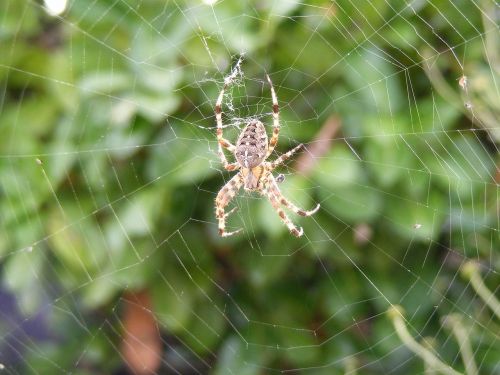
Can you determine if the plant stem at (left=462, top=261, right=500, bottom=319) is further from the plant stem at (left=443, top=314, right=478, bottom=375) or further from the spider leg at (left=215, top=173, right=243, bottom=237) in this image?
the spider leg at (left=215, top=173, right=243, bottom=237)

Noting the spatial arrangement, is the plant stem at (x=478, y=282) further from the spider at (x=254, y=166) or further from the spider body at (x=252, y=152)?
the spider body at (x=252, y=152)

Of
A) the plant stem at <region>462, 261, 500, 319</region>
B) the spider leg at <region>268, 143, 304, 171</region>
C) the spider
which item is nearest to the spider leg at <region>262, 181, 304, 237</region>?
the spider

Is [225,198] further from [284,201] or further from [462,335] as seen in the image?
[462,335]

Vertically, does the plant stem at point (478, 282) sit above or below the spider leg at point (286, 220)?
below

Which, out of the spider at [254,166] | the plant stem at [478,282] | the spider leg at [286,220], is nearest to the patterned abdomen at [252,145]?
the spider at [254,166]

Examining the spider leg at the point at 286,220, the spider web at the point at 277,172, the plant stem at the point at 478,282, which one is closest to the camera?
the plant stem at the point at 478,282

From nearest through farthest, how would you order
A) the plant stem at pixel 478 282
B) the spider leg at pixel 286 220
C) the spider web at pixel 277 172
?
the plant stem at pixel 478 282 < the spider web at pixel 277 172 < the spider leg at pixel 286 220

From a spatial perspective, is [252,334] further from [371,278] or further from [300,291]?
[371,278]
